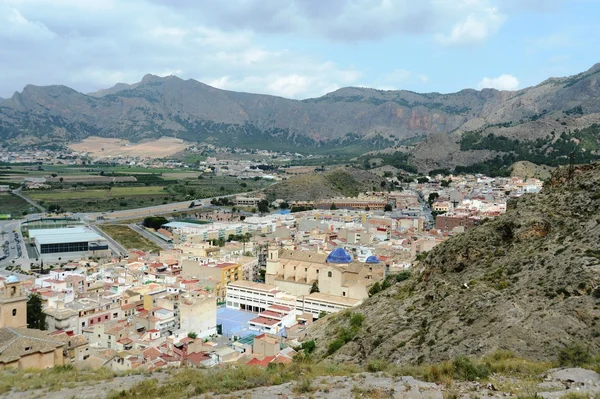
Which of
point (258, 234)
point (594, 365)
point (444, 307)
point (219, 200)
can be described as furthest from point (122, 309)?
point (219, 200)

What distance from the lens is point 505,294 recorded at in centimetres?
1138

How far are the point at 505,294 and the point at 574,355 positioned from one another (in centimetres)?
322

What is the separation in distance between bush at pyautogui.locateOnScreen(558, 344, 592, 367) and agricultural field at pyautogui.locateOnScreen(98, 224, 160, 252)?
41.0m

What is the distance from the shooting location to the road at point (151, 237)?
159ft

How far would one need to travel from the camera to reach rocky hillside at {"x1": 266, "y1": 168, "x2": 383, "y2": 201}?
272 ft

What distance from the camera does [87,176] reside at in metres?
111

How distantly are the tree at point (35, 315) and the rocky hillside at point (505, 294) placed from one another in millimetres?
12317

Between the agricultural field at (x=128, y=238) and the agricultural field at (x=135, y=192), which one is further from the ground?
the agricultural field at (x=135, y=192)

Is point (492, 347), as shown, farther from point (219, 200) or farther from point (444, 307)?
point (219, 200)

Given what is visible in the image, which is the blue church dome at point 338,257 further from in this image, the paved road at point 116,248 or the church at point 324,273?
the paved road at point 116,248

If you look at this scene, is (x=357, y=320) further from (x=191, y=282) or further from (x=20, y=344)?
(x=191, y=282)

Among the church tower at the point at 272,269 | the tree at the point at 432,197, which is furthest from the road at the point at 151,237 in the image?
the tree at the point at 432,197

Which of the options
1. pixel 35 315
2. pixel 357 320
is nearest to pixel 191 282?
pixel 35 315

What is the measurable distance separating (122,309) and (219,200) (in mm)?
53992
